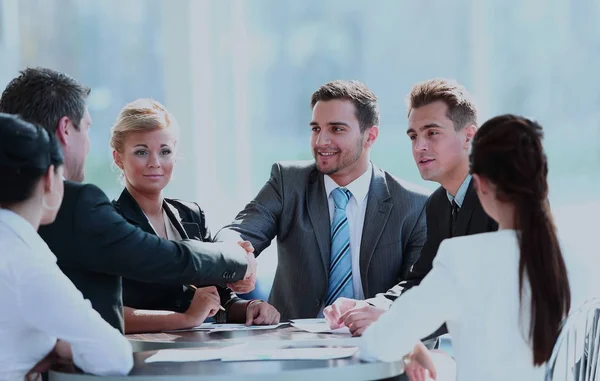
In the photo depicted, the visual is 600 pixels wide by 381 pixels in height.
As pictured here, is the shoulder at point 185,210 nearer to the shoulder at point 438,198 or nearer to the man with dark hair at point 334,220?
the man with dark hair at point 334,220

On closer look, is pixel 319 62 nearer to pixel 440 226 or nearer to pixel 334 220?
pixel 334 220

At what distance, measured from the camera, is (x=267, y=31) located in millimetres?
6676

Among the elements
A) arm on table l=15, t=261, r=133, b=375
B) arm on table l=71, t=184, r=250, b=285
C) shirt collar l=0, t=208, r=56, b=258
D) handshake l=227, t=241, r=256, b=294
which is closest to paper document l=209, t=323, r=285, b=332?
handshake l=227, t=241, r=256, b=294

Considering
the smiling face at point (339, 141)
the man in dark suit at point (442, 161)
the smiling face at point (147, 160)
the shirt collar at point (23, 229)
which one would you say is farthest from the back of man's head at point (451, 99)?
the shirt collar at point (23, 229)

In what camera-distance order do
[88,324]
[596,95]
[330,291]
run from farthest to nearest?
[596,95], [330,291], [88,324]

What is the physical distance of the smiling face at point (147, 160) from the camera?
10.7 feet

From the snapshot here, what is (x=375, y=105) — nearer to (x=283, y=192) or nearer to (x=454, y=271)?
(x=283, y=192)

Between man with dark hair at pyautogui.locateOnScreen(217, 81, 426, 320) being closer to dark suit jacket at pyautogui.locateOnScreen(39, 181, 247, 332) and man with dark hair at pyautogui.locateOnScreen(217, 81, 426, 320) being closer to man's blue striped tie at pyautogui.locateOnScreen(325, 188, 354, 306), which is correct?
man's blue striped tie at pyautogui.locateOnScreen(325, 188, 354, 306)

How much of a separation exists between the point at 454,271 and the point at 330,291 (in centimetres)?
165

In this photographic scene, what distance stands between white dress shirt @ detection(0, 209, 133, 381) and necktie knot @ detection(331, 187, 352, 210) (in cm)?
176

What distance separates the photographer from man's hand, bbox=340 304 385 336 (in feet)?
9.00

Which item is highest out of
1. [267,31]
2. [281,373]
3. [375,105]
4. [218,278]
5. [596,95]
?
[267,31]

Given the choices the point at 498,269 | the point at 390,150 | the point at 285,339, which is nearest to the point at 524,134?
the point at 498,269

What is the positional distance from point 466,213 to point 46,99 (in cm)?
142
